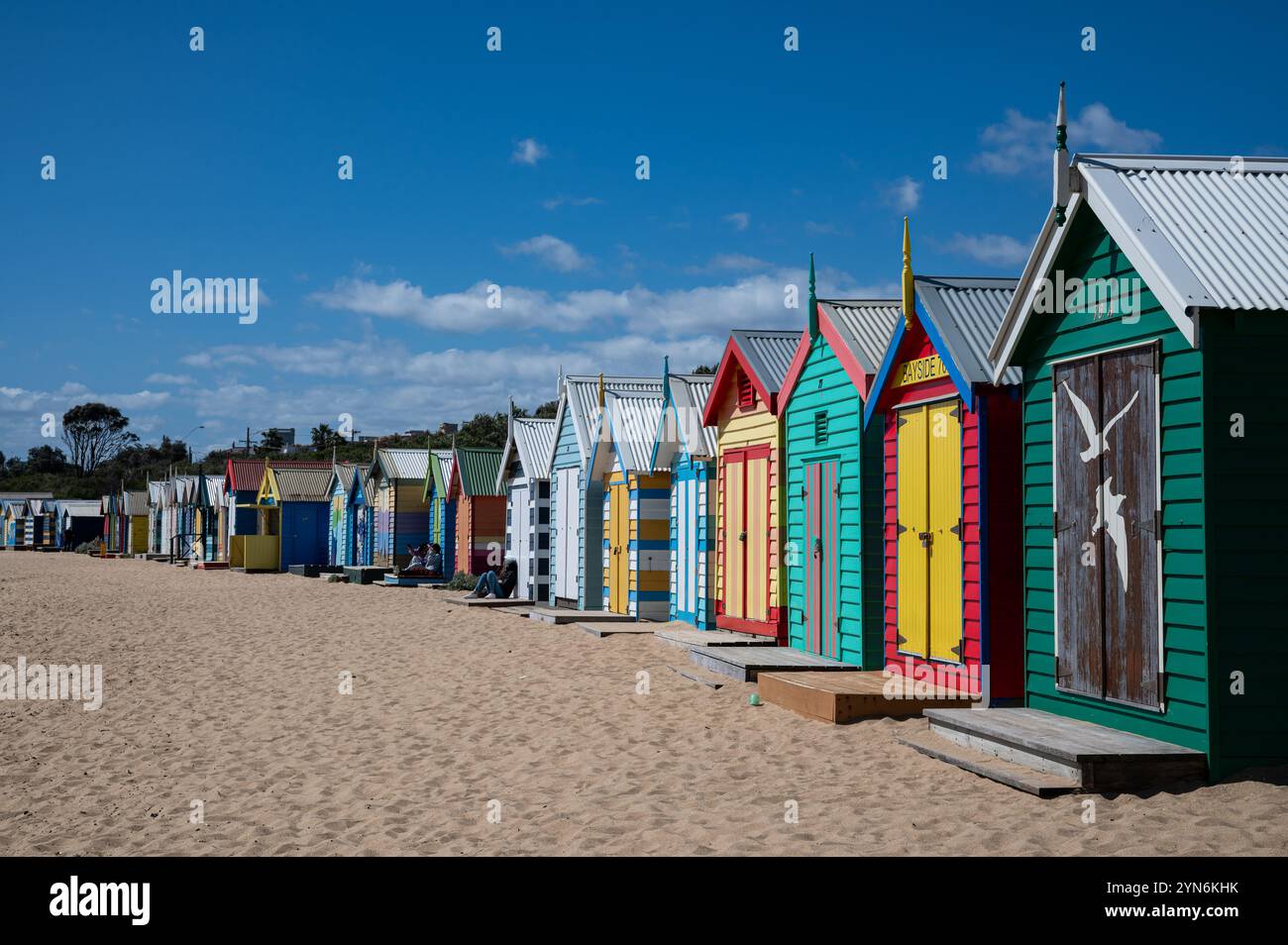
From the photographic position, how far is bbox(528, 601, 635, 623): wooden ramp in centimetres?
2003

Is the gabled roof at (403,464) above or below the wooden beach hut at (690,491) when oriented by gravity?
above

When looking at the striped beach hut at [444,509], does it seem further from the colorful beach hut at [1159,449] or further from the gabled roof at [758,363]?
the colorful beach hut at [1159,449]

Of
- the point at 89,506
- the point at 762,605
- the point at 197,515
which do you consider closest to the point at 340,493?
the point at 197,515

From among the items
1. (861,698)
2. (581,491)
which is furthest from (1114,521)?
(581,491)

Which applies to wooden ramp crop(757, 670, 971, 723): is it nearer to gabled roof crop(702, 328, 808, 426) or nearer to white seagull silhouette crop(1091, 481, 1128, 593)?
white seagull silhouette crop(1091, 481, 1128, 593)

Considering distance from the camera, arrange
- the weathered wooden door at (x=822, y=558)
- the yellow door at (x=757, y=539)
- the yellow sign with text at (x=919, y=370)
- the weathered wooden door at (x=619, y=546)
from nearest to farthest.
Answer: the yellow sign with text at (x=919, y=370) < the weathered wooden door at (x=822, y=558) < the yellow door at (x=757, y=539) < the weathered wooden door at (x=619, y=546)

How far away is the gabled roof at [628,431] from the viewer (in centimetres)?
1981

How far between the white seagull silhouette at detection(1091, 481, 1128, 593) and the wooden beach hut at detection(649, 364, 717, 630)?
29.5ft

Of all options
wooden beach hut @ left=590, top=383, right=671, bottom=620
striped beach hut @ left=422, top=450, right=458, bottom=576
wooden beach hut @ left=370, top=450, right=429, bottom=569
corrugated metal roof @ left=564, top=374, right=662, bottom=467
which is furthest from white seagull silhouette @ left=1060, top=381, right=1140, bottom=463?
wooden beach hut @ left=370, top=450, right=429, bottom=569

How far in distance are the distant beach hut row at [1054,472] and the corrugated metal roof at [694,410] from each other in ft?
0.23

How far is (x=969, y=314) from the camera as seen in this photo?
10.7 metres

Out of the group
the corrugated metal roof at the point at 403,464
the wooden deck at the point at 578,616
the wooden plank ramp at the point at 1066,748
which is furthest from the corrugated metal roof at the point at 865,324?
the corrugated metal roof at the point at 403,464

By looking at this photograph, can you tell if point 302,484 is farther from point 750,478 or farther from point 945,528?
point 945,528
